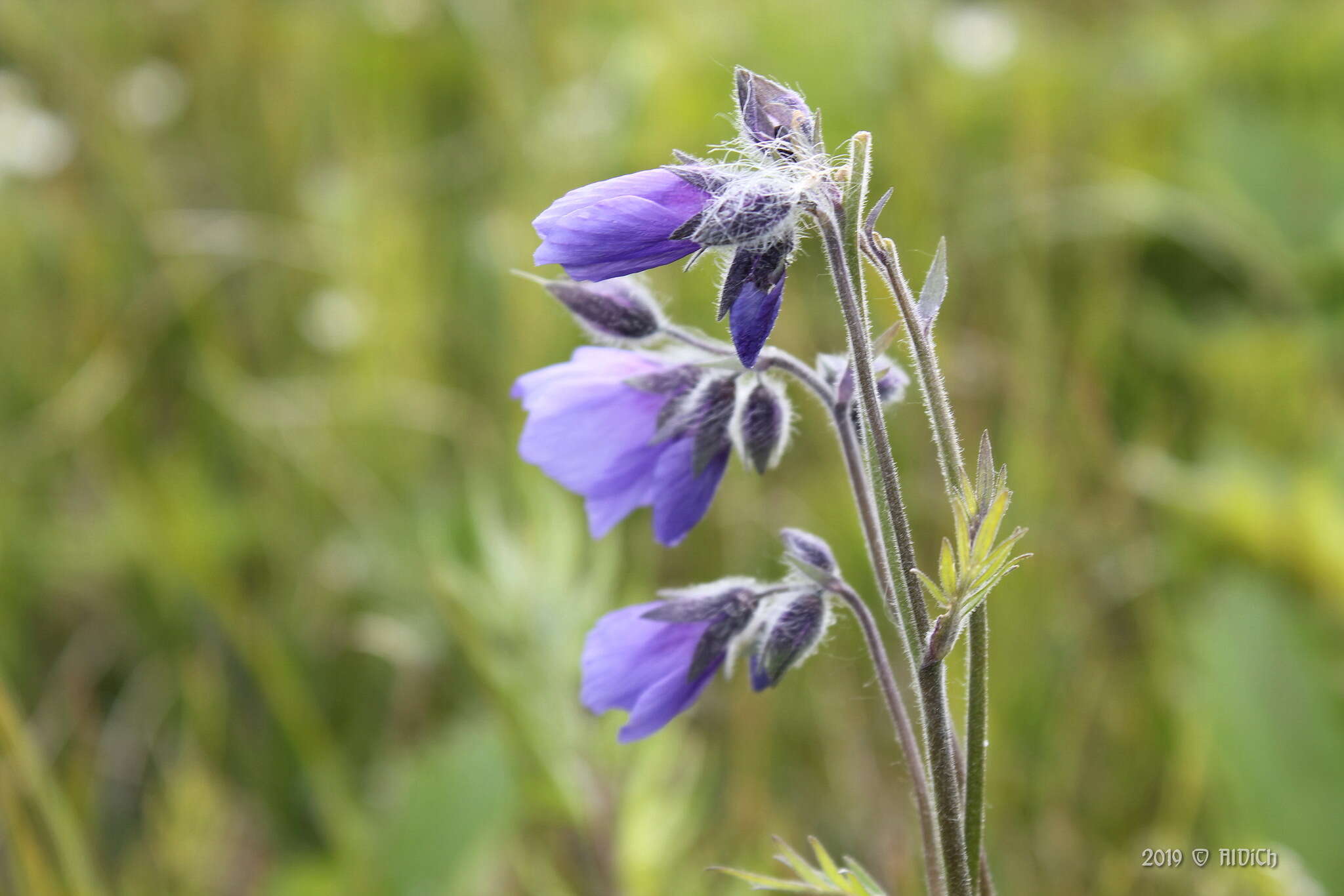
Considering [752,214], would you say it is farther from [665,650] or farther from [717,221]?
[665,650]

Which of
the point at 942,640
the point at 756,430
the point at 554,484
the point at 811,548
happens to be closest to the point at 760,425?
the point at 756,430

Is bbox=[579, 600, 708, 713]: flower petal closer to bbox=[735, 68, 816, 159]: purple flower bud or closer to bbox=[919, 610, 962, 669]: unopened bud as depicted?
bbox=[919, 610, 962, 669]: unopened bud

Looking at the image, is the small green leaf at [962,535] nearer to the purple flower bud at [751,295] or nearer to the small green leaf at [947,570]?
the small green leaf at [947,570]

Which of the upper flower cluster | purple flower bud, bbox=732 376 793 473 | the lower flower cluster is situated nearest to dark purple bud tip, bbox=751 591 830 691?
the lower flower cluster

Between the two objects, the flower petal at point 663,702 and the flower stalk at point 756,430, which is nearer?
the flower stalk at point 756,430

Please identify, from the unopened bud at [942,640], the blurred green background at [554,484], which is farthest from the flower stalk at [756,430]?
the blurred green background at [554,484]

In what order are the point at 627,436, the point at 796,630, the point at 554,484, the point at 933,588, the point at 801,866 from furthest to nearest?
the point at 554,484 < the point at 627,436 < the point at 796,630 < the point at 801,866 < the point at 933,588
